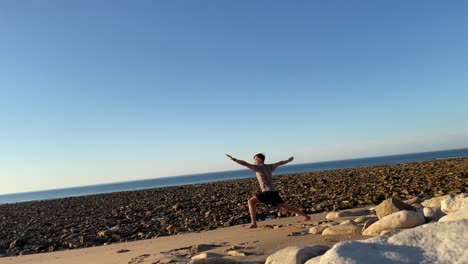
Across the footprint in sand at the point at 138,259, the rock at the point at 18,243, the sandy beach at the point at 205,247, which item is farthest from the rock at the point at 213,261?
the rock at the point at 18,243

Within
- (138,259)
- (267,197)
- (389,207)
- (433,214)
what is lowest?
(138,259)

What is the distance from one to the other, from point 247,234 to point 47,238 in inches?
279

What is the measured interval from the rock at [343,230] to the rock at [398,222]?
34 centimetres

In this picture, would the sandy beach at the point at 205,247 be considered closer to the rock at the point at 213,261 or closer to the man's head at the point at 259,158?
the rock at the point at 213,261

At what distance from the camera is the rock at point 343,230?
6914 millimetres

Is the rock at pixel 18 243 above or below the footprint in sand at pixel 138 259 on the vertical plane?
above

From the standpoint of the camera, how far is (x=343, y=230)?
6965 millimetres

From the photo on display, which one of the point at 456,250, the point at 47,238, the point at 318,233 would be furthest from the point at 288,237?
the point at 47,238

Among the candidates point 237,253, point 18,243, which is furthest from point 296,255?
point 18,243

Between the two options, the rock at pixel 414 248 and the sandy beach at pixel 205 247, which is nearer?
the rock at pixel 414 248

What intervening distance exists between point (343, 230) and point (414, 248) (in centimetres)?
275

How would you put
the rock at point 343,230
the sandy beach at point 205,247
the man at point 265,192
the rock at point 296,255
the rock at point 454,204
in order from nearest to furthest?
1. the rock at point 296,255
2. the rock at point 454,204
3. the sandy beach at point 205,247
4. the rock at point 343,230
5. the man at point 265,192

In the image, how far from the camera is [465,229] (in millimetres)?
4324

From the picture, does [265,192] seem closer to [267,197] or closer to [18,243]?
[267,197]
